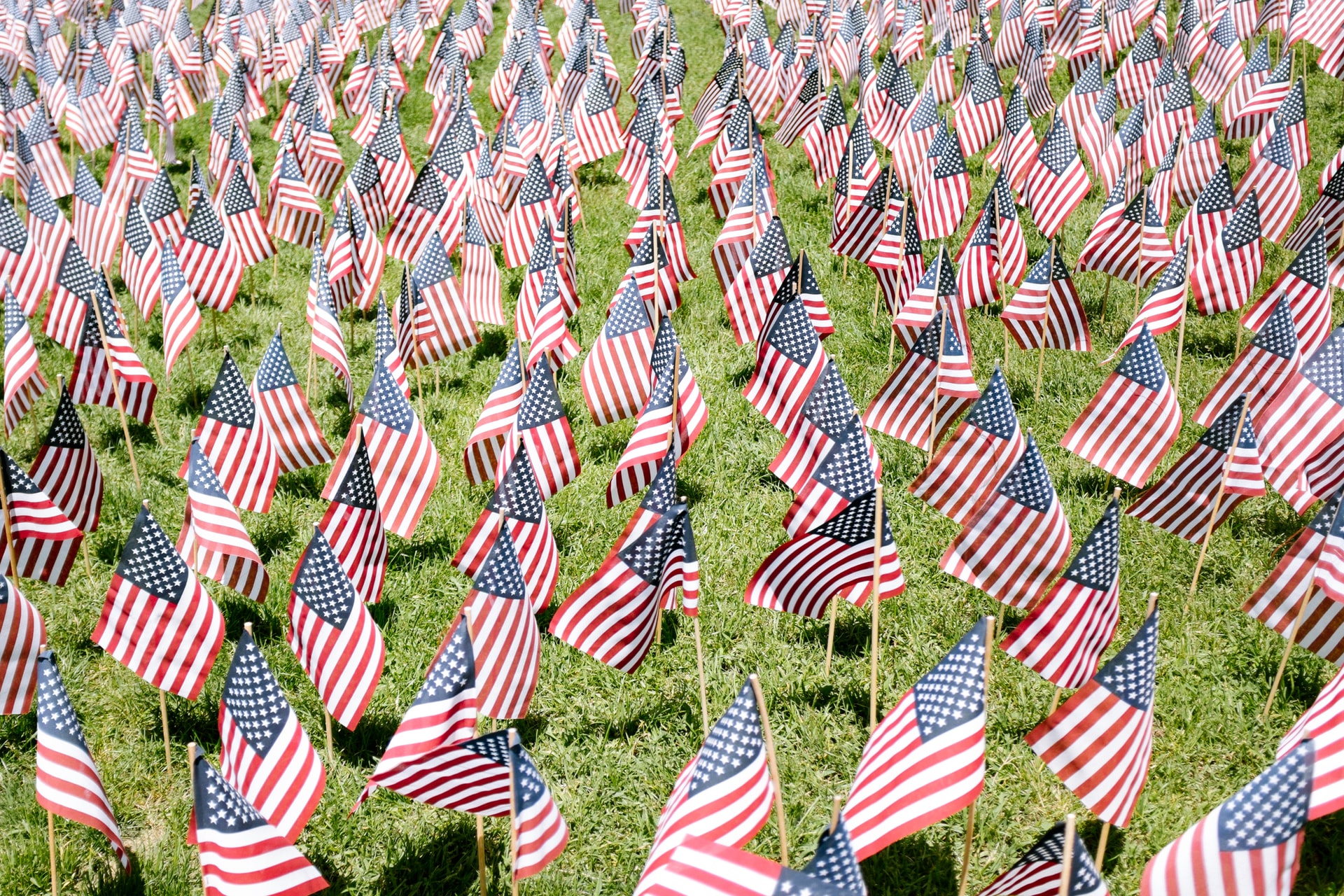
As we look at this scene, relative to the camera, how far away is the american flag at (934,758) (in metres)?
4.89

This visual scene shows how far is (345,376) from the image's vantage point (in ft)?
30.9

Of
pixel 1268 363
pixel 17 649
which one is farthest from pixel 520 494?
pixel 1268 363

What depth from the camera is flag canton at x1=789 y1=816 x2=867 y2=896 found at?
396 centimetres

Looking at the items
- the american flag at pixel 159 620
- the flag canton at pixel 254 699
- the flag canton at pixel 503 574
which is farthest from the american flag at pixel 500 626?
the american flag at pixel 159 620

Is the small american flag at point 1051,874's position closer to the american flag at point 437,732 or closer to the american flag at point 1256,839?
the american flag at point 1256,839

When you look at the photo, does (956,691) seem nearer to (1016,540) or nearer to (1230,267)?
(1016,540)

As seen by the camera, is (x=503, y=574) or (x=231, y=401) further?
(x=231, y=401)

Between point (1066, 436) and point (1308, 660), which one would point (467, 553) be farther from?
point (1308, 660)

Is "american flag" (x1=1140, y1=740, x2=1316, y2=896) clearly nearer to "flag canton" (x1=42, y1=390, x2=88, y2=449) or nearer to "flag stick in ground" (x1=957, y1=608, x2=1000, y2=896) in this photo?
"flag stick in ground" (x1=957, y1=608, x2=1000, y2=896)

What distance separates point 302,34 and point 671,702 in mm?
16148

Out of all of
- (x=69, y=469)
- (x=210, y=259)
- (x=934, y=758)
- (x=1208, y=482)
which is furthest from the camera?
(x=210, y=259)

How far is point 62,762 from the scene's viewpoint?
5.09 meters

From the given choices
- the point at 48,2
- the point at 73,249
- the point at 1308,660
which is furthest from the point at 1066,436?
the point at 48,2

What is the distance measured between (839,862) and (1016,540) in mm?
3112
